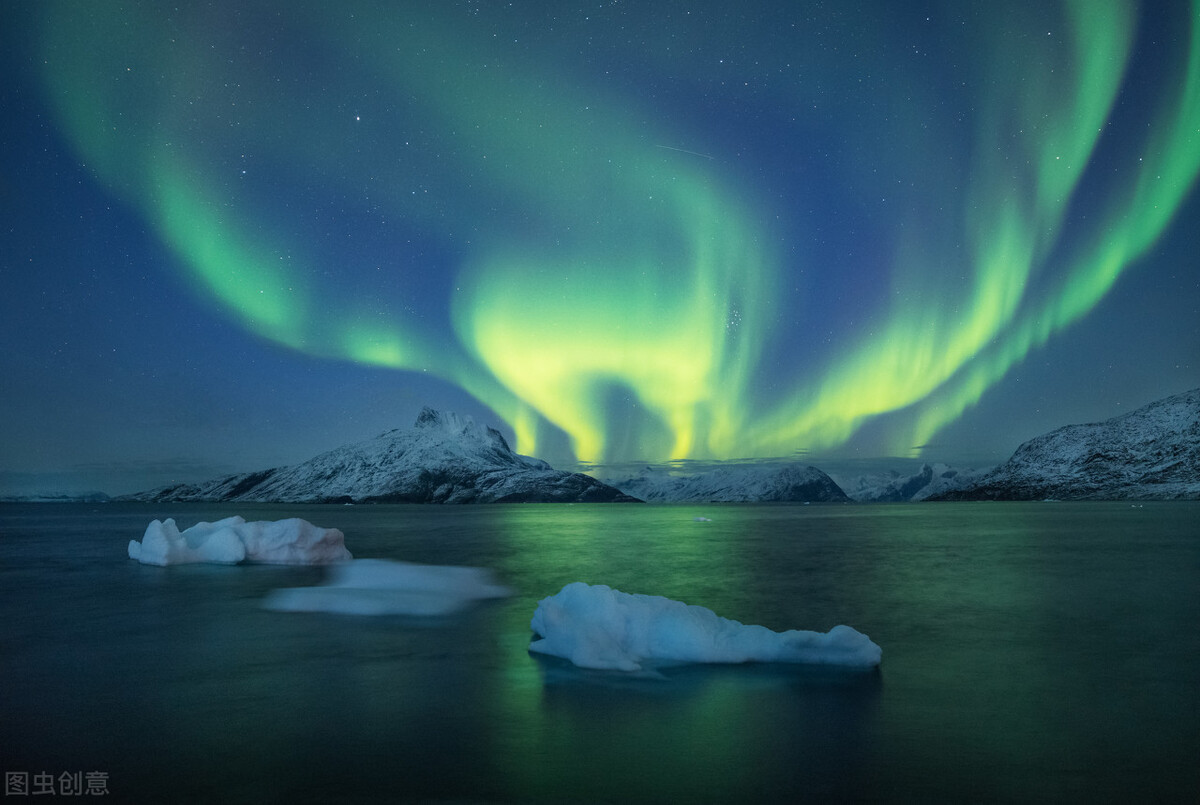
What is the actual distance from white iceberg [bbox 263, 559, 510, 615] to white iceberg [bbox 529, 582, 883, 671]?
38.5ft

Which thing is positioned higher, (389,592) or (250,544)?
(250,544)

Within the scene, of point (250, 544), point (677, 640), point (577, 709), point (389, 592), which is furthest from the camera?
point (250, 544)

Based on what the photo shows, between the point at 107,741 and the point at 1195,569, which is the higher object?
the point at 107,741

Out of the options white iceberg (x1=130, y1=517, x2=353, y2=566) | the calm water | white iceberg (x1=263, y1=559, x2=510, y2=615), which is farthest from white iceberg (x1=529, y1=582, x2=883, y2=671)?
white iceberg (x1=130, y1=517, x2=353, y2=566)

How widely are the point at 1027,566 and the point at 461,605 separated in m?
39.2

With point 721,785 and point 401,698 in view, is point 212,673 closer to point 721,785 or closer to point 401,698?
point 401,698

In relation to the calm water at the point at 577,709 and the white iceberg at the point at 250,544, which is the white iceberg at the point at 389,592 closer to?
the calm water at the point at 577,709

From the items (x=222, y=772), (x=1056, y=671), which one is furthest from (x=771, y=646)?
(x=222, y=772)

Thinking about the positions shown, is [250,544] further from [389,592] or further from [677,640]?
[677,640]

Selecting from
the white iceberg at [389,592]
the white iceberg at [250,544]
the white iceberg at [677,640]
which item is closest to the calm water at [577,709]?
the white iceberg at [677,640]

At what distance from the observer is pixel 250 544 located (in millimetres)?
47656

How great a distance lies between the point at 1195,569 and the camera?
4766 cm

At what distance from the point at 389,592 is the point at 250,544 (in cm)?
1799

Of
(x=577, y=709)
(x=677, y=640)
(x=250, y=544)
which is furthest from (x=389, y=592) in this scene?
(x=577, y=709)
